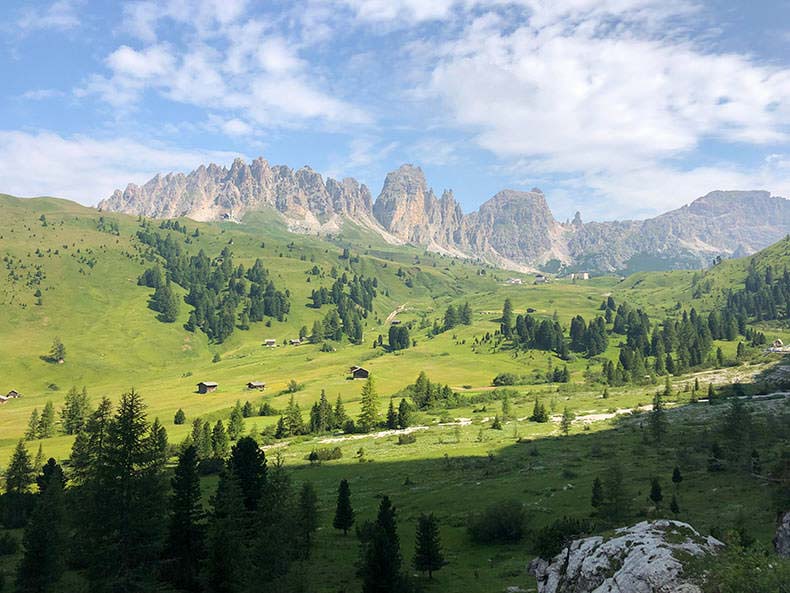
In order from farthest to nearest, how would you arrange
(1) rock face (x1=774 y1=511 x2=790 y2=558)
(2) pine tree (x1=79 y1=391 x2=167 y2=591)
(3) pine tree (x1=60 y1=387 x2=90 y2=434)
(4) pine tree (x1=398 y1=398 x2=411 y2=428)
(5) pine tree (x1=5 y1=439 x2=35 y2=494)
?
(3) pine tree (x1=60 y1=387 x2=90 y2=434) < (4) pine tree (x1=398 y1=398 x2=411 y2=428) < (5) pine tree (x1=5 y1=439 x2=35 y2=494) < (2) pine tree (x1=79 y1=391 x2=167 y2=591) < (1) rock face (x1=774 y1=511 x2=790 y2=558)

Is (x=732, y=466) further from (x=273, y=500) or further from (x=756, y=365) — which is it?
(x=756, y=365)

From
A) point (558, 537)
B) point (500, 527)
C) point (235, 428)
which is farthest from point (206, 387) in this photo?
point (558, 537)

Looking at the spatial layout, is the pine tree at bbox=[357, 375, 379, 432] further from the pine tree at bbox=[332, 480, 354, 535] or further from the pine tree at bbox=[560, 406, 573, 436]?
the pine tree at bbox=[332, 480, 354, 535]

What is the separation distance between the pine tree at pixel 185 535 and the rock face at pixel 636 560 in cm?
2770

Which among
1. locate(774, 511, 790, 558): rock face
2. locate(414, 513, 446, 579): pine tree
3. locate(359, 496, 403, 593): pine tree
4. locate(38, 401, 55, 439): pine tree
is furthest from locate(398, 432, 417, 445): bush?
locate(38, 401, 55, 439): pine tree

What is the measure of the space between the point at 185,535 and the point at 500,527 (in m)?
29.1

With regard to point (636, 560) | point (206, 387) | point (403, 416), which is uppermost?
point (206, 387)

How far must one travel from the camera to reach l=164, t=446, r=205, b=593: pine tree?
40.0 m

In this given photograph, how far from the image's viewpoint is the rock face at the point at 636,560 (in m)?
20.8

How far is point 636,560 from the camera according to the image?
2198 centimetres

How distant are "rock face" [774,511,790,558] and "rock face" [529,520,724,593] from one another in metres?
7.37

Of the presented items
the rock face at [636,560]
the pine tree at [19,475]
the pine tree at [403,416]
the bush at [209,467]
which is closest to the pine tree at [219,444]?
the bush at [209,467]

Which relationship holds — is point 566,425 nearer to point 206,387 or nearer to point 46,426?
point 46,426

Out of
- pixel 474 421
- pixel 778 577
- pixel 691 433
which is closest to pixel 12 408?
pixel 474 421
